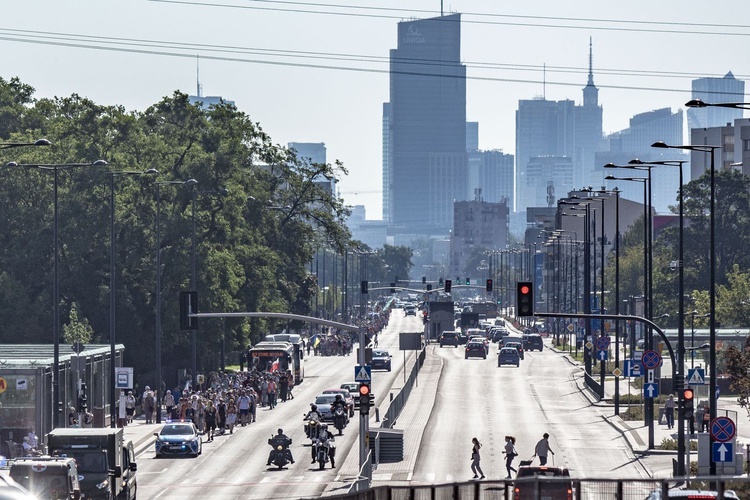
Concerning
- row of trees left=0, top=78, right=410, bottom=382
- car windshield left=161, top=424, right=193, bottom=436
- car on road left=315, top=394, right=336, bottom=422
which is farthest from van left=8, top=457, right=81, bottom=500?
row of trees left=0, top=78, right=410, bottom=382

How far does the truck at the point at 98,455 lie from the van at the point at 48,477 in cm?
435

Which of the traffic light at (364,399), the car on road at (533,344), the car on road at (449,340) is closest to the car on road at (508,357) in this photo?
the car on road at (533,344)

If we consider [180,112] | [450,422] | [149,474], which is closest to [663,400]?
[450,422]

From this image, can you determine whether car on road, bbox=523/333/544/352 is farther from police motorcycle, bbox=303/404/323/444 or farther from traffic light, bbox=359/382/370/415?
traffic light, bbox=359/382/370/415

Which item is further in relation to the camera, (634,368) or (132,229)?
(132,229)

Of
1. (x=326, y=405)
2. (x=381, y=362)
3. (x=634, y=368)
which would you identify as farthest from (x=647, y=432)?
(x=381, y=362)

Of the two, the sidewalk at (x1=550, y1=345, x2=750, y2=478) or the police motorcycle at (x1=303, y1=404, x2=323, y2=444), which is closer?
the sidewalk at (x1=550, y1=345, x2=750, y2=478)

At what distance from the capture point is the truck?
39.8 m

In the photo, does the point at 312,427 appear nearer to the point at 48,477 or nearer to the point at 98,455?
the point at 98,455

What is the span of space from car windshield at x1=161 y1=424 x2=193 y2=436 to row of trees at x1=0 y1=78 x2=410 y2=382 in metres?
20.6

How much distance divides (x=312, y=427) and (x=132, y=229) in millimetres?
30400

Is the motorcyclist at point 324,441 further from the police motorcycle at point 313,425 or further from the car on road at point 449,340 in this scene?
the car on road at point 449,340

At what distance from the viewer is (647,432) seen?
65438 millimetres

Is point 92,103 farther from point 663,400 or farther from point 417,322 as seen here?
point 417,322
